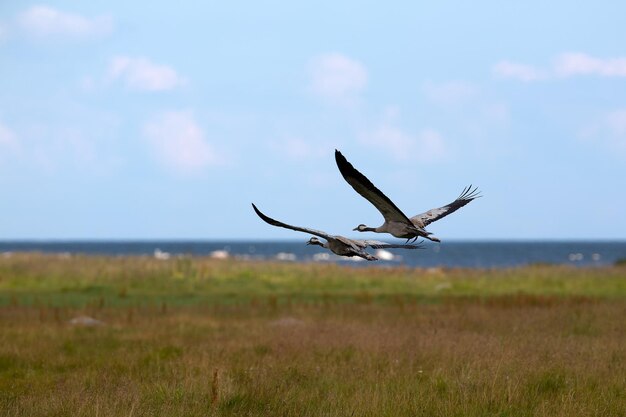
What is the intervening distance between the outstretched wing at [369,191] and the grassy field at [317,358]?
3215 millimetres

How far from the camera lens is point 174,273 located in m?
41.2

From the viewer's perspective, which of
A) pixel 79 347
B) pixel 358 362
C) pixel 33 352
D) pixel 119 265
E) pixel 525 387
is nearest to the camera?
pixel 525 387

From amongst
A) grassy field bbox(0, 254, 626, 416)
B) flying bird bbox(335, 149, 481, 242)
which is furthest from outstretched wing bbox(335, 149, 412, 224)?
grassy field bbox(0, 254, 626, 416)

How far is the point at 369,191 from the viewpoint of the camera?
6668 millimetres

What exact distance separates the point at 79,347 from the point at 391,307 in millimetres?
11762

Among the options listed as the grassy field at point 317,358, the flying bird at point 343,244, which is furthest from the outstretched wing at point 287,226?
the grassy field at point 317,358

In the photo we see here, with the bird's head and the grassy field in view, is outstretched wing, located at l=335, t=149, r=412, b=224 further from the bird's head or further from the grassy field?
the grassy field

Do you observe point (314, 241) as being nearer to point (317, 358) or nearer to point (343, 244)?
point (343, 244)

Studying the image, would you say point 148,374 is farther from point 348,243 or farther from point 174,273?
point 174,273

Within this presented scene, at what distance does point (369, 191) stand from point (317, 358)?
817cm

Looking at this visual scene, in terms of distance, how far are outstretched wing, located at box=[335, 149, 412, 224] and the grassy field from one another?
10.5 ft

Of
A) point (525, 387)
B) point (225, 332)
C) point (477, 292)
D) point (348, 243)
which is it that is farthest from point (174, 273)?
point (348, 243)

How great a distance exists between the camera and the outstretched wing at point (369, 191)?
6.41 m

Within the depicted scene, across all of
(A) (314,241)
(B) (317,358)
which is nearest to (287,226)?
(A) (314,241)
